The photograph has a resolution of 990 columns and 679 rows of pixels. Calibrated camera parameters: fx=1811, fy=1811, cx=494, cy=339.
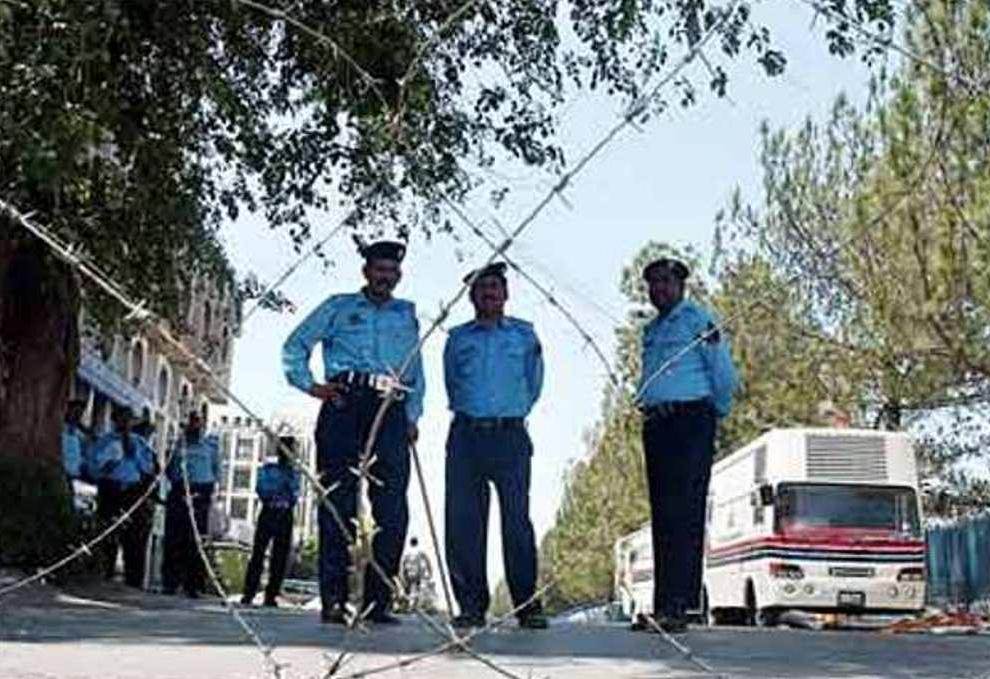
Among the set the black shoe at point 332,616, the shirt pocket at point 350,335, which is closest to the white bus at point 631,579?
the black shoe at point 332,616

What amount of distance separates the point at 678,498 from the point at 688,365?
609 mm

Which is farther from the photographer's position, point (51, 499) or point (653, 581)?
point (51, 499)

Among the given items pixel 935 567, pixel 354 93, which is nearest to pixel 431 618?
pixel 354 93

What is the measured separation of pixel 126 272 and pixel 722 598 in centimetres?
1360

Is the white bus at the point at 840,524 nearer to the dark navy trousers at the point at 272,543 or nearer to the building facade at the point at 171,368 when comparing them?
the building facade at the point at 171,368

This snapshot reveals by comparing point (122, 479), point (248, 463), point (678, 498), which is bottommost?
point (678, 498)

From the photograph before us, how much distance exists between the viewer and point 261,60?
27.1ft

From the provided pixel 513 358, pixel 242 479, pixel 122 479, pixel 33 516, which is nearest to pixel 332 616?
pixel 513 358

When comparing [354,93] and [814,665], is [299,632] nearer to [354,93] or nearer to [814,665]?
[814,665]

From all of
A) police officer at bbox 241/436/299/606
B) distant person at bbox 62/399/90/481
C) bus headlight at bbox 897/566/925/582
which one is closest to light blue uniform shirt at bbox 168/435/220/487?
police officer at bbox 241/436/299/606

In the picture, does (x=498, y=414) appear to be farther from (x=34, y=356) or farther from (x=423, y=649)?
(x=34, y=356)

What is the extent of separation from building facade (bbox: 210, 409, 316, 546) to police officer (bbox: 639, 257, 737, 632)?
5.01ft

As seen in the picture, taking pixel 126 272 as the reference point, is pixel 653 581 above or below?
below

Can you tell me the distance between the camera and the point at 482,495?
7922 millimetres
